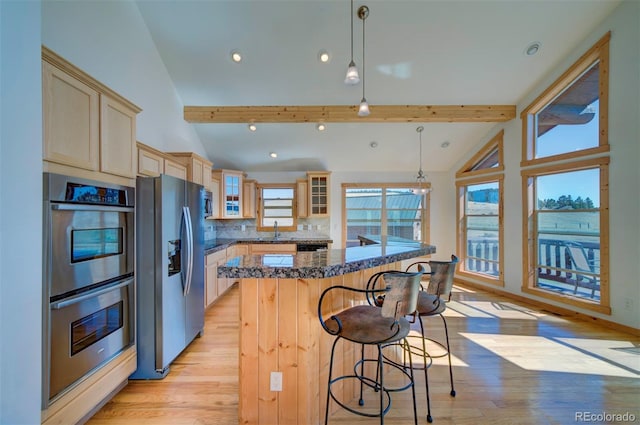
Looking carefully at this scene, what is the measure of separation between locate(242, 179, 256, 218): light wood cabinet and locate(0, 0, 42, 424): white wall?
13.2 ft

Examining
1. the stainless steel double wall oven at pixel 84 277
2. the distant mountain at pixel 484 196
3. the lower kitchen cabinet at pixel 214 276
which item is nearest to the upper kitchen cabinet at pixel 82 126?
the stainless steel double wall oven at pixel 84 277

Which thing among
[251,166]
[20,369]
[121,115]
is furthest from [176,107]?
[20,369]

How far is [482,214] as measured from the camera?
16.0 ft

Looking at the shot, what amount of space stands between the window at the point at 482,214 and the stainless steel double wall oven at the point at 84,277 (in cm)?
535

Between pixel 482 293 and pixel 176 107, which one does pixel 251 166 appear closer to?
pixel 176 107

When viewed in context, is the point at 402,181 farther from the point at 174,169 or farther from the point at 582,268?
the point at 174,169

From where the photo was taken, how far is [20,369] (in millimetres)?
1055

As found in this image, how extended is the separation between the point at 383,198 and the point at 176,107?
4.25 m

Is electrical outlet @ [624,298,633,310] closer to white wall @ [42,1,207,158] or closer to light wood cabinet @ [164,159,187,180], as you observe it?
light wood cabinet @ [164,159,187,180]

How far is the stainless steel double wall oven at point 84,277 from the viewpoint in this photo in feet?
4.48

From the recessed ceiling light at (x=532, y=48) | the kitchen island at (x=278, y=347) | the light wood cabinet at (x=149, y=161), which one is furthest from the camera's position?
the recessed ceiling light at (x=532, y=48)

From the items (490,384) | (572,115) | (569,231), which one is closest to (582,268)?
(569,231)

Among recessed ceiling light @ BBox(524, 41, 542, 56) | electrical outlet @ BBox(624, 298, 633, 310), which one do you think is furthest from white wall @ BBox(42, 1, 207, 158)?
electrical outlet @ BBox(624, 298, 633, 310)

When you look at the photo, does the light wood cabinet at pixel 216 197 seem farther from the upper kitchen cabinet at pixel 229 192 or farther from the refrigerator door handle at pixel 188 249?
the refrigerator door handle at pixel 188 249
